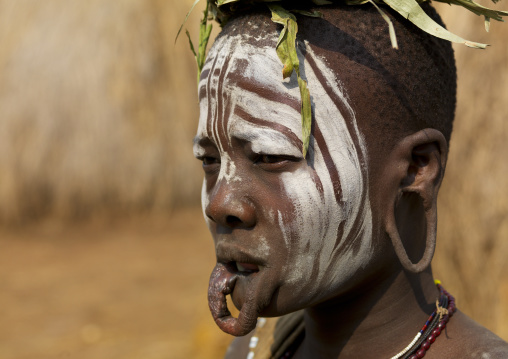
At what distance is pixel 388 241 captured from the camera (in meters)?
2.36

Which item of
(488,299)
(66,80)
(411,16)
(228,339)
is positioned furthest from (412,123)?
(66,80)

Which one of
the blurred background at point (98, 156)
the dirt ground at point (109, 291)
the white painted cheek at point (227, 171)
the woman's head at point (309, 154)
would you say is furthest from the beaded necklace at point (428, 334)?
the blurred background at point (98, 156)

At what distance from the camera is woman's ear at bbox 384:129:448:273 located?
230 cm

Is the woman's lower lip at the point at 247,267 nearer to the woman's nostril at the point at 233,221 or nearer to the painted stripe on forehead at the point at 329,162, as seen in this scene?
the woman's nostril at the point at 233,221

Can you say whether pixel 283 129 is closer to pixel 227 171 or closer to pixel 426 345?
pixel 227 171

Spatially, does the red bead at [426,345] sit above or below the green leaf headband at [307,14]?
below

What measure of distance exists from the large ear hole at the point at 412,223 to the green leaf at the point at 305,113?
39cm

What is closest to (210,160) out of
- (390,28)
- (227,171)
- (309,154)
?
(227,171)

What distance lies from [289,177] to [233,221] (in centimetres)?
22

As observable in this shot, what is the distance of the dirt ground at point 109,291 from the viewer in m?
7.37

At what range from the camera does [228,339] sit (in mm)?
5066

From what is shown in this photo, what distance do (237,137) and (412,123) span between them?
1.80 ft

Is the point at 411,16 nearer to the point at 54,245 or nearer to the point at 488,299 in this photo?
the point at 488,299

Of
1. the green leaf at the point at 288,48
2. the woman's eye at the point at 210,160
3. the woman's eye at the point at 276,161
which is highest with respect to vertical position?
the green leaf at the point at 288,48
